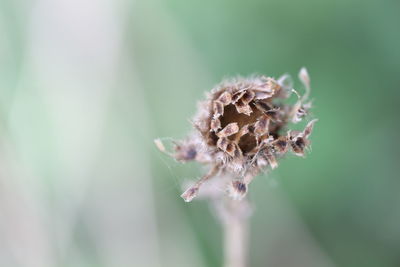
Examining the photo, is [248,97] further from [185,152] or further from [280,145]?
[185,152]

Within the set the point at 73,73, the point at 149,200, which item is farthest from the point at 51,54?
the point at 149,200

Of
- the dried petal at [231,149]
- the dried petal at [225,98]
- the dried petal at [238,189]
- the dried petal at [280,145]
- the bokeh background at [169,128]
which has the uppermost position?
the bokeh background at [169,128]

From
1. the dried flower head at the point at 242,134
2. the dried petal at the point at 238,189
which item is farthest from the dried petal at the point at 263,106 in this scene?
the dried petal at the point at 238,189

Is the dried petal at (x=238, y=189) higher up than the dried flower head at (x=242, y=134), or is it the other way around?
the dried flower head at (x=242, y=134)

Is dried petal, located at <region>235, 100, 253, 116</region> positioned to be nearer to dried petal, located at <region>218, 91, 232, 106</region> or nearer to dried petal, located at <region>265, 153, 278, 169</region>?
dried petal, located at <region>218, 91, 232, 106</region>

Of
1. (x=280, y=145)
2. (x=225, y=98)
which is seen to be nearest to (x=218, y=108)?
(x=225, y=98)

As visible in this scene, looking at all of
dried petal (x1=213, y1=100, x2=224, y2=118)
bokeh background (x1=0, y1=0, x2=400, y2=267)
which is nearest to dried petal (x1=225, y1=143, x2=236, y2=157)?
dried petal (x1=213, y1=100, x2=224, y2=118)

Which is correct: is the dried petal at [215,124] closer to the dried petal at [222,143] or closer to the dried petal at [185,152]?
the dried petal at [222,143]

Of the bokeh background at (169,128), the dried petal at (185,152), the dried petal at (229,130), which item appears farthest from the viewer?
the bokeh background at (169,128)
